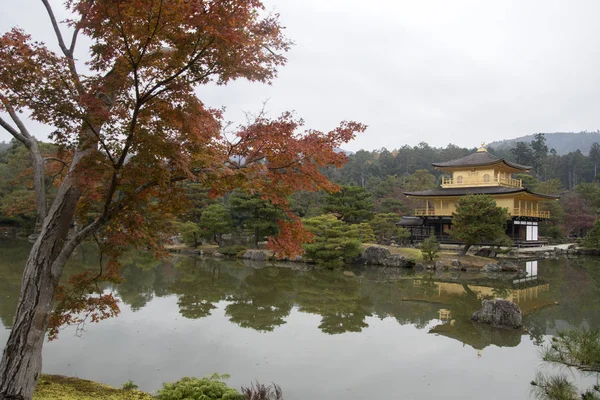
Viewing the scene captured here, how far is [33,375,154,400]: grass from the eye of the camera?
12.4 feet

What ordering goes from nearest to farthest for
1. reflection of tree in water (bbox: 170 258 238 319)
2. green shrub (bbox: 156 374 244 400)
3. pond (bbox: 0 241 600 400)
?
green shrub (bbox: 156 374 244 400)
pond (bbox: 0 241 600 400)
reflection of tree in water (bbox: 170 258 238 319)

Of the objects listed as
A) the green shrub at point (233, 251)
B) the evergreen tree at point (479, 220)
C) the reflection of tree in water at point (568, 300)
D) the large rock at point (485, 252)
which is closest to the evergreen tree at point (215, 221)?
the green shrub at point (233, 251)

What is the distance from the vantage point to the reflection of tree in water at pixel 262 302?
26.1 feet

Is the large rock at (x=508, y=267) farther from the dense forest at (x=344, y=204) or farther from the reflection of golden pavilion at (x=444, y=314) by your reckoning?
the reflection of golden pavilion at (x=444, y=314)

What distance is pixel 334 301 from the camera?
10117 millimetres

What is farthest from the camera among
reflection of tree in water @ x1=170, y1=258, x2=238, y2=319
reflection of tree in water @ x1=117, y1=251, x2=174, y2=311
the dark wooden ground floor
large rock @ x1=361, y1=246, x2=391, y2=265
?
the dark wooden ground floor

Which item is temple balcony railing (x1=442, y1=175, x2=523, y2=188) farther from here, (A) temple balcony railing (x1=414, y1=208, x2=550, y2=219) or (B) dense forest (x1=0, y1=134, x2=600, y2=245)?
(B) dense forest (x1=0, y1=134, x2=600, y2=245)

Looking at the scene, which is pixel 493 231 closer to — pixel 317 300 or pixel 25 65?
pixel 317 300

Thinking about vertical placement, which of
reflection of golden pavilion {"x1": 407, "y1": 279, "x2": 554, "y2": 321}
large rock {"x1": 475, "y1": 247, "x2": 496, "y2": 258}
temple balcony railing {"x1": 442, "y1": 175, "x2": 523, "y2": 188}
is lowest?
reflection of golden pavilion {"x1": 407, "y1": 279, "x2": 554, "y2": 321}

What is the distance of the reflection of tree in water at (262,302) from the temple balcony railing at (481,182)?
1548cm

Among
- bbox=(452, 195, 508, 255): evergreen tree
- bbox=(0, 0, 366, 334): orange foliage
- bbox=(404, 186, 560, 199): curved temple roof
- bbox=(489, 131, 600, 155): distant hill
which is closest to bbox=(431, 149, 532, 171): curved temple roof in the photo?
bbox=(404, 186, 560, 199): curved temple roof

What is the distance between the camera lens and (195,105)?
3.32 meters

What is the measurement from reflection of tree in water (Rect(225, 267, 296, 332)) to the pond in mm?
41

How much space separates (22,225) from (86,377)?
98.7ft
